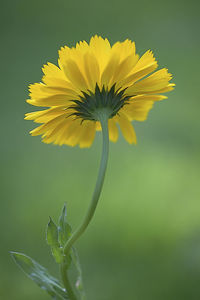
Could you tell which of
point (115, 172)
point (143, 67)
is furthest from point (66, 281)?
point (115, 172)

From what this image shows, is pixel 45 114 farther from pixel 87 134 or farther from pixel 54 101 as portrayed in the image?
pixel 87 134

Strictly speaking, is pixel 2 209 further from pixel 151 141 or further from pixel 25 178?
pixel 151 141

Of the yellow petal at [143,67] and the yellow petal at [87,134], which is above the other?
the yellow petal at [143,67]

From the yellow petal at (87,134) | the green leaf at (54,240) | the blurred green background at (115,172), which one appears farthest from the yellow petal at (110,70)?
the blurred green background at (115,172)

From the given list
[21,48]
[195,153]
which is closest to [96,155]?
[195,153]

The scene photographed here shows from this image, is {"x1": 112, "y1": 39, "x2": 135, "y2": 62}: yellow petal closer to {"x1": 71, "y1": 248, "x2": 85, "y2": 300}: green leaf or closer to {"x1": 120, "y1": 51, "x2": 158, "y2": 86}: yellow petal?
{"x1": 120, "y1": 51, "x2": 158, "y2": 86}: yellow petal

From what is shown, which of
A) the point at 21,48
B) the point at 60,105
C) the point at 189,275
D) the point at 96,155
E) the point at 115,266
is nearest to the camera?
the point at 60,105

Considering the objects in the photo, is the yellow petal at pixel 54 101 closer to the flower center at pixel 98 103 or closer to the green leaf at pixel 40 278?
the flower center at pixel 98 103
